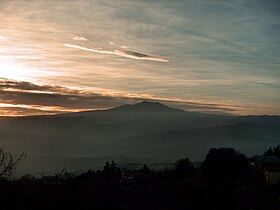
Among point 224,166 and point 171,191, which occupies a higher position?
point 224,166

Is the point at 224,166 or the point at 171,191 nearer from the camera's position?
the point at 171,191

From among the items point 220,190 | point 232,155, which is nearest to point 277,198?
point 220,190

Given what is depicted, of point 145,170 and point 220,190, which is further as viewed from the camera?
point 145,170

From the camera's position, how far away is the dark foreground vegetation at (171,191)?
43.7 feet

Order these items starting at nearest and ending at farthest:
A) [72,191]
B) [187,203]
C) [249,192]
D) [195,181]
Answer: [72,191], [187,203], [249,192], [195,181]

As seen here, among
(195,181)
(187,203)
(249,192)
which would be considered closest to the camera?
(187,203)

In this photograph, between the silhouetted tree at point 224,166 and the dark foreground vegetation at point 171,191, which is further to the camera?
the silhouetted tree at point 224,166

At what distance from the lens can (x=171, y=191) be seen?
34.1 metres

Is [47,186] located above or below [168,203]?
above

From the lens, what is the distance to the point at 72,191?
1678 centimetres

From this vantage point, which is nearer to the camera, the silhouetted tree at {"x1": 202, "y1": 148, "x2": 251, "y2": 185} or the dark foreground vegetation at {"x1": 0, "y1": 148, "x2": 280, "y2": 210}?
the dark foreground vegetation at {"x1": 0, "y1": 148, "x2": 280, "y2": 210}

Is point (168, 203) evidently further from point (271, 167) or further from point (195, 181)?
point (271, 167)

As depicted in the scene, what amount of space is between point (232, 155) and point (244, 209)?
16796 mm

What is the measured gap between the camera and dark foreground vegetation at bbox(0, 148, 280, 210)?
13.3 m
